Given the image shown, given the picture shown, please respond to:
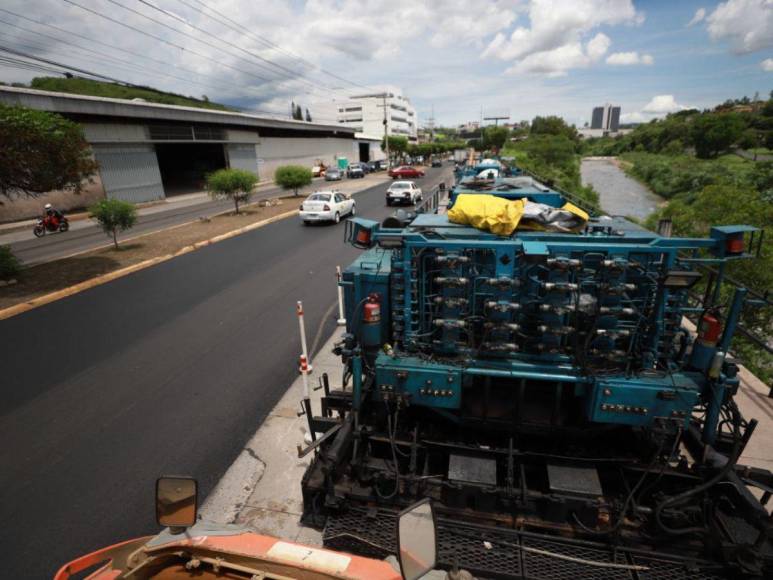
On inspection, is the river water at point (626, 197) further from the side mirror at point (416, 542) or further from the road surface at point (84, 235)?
the side mirror at point (416, 542)

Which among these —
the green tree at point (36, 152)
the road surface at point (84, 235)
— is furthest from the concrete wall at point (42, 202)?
the green tree at point (36, 152)

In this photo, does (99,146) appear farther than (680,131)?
No

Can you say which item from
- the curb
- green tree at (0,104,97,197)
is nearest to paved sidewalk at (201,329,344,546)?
the curb

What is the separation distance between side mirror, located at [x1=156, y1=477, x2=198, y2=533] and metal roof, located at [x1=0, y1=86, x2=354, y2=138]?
2235 centimetres

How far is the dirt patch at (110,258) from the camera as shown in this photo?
11164 mm

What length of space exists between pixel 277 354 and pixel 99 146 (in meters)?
26.0

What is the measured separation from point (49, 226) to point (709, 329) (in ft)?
82.7

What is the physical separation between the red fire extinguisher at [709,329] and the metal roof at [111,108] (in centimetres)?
2424

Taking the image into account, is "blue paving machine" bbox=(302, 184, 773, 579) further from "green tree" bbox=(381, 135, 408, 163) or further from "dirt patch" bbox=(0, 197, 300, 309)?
"green tree" bbox=(381, 135, 408, 163)

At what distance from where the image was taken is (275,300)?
33.7ft

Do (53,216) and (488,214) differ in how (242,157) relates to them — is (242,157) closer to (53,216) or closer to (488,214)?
(53,216)

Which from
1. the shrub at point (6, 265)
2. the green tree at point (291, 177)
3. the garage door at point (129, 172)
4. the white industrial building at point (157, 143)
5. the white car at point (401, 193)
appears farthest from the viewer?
the green tree at point (291, 177)

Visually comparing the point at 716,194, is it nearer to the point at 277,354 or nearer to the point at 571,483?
the point at 571,483

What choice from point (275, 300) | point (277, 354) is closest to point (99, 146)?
point (275, 300)
